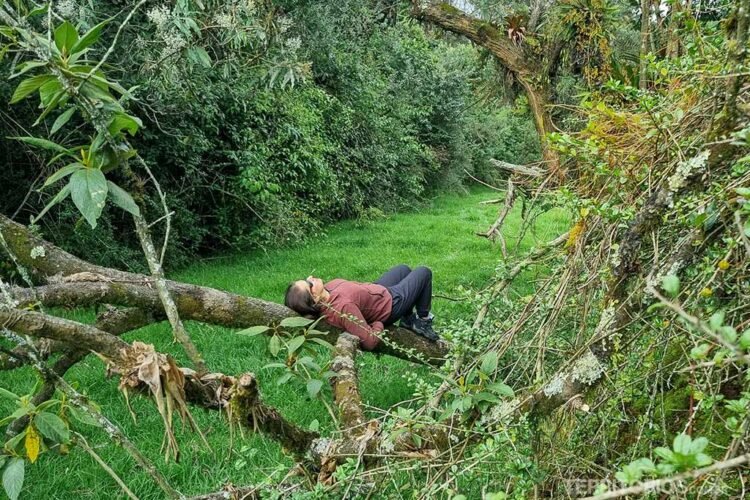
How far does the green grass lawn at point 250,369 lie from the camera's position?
10.6 feet

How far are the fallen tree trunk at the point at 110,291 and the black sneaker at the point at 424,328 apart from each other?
1049 mm

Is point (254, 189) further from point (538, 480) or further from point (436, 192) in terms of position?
point (436, 192)

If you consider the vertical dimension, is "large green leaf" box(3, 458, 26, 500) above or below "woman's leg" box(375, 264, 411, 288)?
above

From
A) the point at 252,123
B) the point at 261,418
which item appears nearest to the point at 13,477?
the point at 261,418

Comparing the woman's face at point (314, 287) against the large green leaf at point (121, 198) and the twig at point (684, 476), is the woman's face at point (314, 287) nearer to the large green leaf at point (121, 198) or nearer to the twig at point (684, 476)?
the large green leaf at point (121, 198)

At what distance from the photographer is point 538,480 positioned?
146 cm

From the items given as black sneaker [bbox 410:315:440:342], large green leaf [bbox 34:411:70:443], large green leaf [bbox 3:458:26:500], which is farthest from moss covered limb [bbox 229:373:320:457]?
black sneaker [bbox 410:315:440:342]

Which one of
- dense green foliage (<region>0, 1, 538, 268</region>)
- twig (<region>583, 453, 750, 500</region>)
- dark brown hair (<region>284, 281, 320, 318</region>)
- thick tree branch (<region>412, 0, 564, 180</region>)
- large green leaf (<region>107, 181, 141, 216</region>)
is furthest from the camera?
thick tree branch (<region>412, 0, 564, 180</region>)

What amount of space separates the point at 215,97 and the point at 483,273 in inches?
165

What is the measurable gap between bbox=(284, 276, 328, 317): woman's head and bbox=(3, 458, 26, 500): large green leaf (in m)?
2.02

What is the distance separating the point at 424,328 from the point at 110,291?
2.29 metres

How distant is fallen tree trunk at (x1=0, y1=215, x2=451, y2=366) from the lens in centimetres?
268

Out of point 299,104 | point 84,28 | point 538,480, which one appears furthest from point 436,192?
point 538,480

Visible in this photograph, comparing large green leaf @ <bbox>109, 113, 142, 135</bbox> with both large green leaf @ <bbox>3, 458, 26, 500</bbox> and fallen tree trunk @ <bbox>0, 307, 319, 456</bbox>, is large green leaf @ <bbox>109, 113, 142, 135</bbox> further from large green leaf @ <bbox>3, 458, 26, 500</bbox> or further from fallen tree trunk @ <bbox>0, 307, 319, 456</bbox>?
large green leaf @ <bbox>3, 458, 26, 500</bbox>
